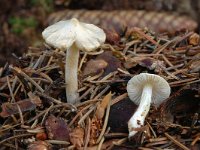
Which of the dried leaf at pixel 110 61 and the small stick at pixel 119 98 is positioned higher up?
the dried leaf at pixel 110 61

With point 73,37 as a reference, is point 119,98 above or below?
below

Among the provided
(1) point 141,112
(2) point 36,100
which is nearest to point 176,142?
(1) point 141,112

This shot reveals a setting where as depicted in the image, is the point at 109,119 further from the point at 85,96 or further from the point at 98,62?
the point at 98,62

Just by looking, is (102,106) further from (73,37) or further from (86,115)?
(73,37)

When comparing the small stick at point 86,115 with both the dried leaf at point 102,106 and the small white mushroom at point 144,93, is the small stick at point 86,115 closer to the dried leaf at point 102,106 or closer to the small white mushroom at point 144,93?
the dried leaf at point 102,106

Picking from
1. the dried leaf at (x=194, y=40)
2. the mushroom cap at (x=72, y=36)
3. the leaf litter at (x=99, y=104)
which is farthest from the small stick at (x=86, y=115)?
the dried leaf at (x=194, y=40)

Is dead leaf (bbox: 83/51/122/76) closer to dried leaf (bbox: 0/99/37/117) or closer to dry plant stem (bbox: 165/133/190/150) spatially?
dried leaf (bbox: 0/99/37/117)

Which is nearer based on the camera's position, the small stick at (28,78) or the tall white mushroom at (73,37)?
the tall white mushroom at (73,37)
